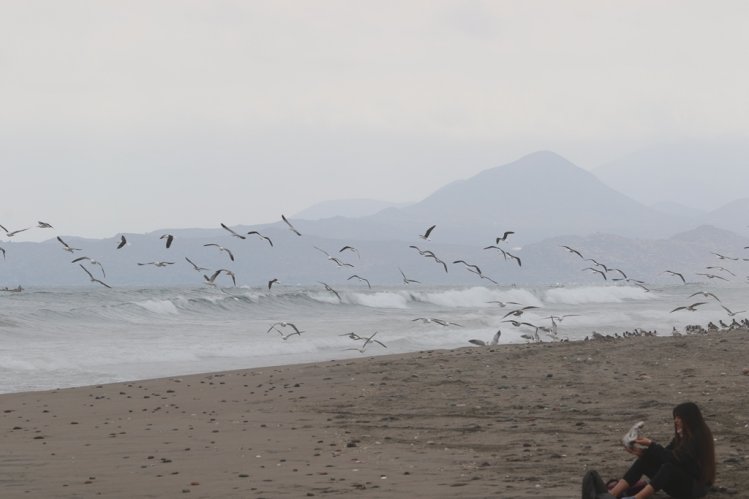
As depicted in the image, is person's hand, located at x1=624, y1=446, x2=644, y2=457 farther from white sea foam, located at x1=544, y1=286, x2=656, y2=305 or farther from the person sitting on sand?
white sea foam, located at x1=544, y1=286, x2=656, y2=305

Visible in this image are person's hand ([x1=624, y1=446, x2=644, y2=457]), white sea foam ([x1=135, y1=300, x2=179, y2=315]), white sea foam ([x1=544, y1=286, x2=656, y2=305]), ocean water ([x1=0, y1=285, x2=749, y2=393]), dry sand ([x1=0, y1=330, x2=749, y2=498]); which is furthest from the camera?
white sea foam ([x1=544, y1=286, x2=656, y2=305])

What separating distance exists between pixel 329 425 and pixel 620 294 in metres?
63.2

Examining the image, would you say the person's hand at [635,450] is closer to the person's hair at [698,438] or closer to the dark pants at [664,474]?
the dark pants at [664,474]

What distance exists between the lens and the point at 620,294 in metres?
72.9

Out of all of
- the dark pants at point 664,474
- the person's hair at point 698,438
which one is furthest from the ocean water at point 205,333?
the person's hair at point 698,438

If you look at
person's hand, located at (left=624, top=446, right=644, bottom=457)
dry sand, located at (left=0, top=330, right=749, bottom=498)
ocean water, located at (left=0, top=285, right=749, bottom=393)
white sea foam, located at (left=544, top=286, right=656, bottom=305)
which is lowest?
white sea foam, located at (left=544, top=286, right=656, bottom=305)

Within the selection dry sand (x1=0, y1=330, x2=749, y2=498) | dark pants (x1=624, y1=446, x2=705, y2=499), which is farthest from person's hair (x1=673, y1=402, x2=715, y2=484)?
dry sand (x1=0, y1=330, x2=749, y2=498)

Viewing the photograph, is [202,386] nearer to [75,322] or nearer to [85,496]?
[85,496]

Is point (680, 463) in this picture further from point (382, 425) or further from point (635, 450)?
point (382, 425)

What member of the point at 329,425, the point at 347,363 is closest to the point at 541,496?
the point at 329,425

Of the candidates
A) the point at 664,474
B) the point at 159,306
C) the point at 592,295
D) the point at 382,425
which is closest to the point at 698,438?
the point at 664,474

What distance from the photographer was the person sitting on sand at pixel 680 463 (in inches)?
292

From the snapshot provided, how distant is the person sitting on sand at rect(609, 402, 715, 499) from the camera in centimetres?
742

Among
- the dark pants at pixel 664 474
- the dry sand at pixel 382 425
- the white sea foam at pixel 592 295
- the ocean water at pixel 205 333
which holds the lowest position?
the white sea foam at pixel 592 295
